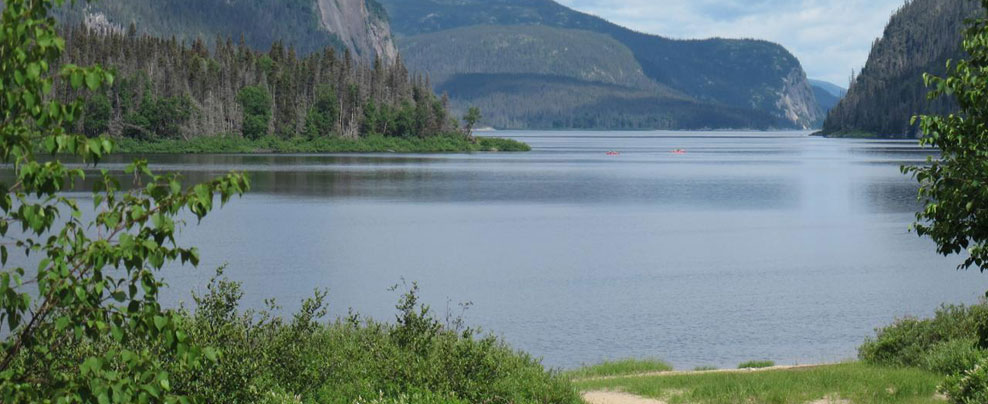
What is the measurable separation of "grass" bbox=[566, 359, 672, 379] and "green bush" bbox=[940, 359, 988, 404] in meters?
7.61

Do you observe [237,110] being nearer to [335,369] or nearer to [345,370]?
[335,369]

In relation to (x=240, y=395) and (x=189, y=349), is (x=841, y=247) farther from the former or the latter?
(x=189, y=349)

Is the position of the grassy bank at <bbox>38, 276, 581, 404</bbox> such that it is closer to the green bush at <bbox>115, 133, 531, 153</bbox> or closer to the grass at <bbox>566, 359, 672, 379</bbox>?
the grass at <bbox>566, 359, 672, 379</bbox>

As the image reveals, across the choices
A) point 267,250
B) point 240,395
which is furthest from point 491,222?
point 240,395

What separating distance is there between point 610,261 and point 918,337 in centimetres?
2678

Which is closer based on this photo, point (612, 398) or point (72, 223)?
point (72, 223)

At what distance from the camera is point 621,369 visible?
78.7 ft

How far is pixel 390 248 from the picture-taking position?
51.8 m

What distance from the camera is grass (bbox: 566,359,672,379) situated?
23.5 meters

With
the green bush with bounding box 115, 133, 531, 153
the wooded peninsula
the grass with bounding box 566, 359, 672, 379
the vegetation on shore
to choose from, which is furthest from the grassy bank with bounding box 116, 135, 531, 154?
the grass with bounding box 566, 359, 672, 379

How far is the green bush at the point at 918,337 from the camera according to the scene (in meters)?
20.7

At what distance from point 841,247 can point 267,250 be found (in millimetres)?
26918

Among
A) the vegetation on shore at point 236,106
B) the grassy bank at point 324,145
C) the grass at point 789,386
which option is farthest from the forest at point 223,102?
the grass at point 789,386

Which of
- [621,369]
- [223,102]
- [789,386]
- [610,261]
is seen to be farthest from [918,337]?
[223,102]
